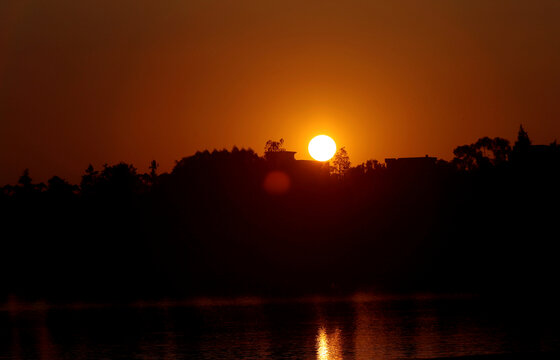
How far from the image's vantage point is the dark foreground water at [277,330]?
4575 centimetres

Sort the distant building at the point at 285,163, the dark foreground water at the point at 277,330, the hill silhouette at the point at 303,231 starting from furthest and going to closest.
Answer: the distant building at the point at 285,163 → the hill silhouette at the point at 303,231 → the dark foreground water at the point at 277,330

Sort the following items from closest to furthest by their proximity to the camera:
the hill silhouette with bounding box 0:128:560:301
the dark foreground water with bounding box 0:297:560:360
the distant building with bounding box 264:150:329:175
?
the dark foreground water with bounding box 0:297:560:360
the hill silhouette with bounding box 0:128:560:301
the distant building with bounding box 264:150:329:175

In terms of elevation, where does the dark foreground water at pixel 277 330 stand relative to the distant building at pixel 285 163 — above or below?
below

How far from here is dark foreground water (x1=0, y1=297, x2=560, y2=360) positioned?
45750 mm

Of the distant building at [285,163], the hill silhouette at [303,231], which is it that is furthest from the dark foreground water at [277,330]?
the distant building at [285,163]

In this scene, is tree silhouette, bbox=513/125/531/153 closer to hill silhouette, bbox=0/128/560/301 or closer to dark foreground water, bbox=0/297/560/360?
hill silhouette, bbox=0/128/560/301

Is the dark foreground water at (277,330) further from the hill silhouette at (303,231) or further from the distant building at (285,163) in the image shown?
the distant building at (285,163)

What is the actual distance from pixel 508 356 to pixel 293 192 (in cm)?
9480

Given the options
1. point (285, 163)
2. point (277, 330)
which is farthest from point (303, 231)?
point (277, 330)

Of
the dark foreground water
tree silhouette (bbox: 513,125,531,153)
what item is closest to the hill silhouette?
tree silhouette (bbox: 513,125,531,153)

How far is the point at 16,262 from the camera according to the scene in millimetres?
144375

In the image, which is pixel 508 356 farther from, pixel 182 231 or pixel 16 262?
pixel 16 262

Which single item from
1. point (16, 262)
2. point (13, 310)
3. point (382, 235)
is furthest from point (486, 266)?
point (16, 262)

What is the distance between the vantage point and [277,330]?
2260 inches
